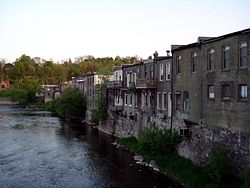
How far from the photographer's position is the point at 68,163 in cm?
3309

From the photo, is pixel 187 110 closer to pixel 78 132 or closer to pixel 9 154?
pixel 9 154

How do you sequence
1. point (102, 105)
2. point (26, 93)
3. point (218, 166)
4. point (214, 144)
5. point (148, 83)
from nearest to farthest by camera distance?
point (218, 166), point (214, 144), point (148, 83), point (102, 105), point (26, 93)

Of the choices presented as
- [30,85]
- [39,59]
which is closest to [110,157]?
[30,85]

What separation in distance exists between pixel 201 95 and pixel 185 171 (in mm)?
5311

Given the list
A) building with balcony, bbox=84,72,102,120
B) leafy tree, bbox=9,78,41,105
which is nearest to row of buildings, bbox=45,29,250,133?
building with balcony, bbox=84,72,102,120

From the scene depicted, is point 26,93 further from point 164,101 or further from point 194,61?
point 194,61

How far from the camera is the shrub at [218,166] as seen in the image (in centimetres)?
2305

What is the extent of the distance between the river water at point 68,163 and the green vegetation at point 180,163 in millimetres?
1023

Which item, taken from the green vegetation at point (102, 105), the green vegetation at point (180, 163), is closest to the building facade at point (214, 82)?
the green vegetation at point (180, 163)

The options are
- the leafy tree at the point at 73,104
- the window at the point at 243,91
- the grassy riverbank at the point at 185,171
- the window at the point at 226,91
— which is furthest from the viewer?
the leafy tree at the point at 73,104

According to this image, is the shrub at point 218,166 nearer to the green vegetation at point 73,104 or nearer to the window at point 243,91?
the window at point 243,91

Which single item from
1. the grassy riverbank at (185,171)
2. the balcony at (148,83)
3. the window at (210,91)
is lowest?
→ the grassy riverbank at (185,171)

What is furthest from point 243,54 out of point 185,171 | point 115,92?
point 115,92

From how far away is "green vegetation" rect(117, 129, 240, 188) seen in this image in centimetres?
2317
